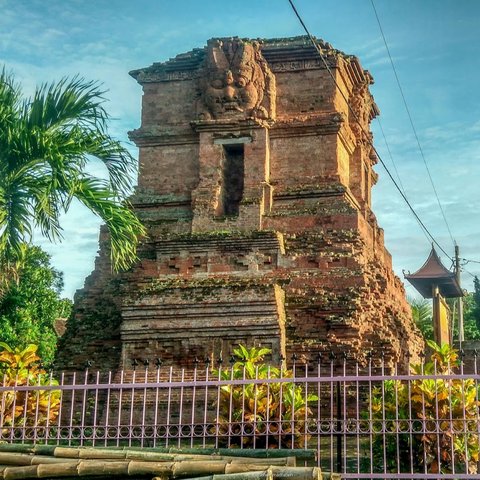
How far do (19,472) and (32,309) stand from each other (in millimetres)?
17014

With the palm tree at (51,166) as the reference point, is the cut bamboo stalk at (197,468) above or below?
below

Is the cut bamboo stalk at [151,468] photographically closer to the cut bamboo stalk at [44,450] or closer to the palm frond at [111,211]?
the cut bamboo stalk at [44,450]

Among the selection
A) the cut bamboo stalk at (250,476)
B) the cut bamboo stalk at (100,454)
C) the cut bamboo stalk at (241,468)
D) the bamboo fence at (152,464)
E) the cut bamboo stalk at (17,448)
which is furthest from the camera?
the cut bamboo stalk at (17,448)

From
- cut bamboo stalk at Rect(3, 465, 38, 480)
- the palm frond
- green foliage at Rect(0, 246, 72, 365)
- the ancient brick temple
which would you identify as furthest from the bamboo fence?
green foliage at Rect(0, 246, 72, 365)

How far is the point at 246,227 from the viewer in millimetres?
16281

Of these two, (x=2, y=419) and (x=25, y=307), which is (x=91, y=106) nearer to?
(x=2, y=419)

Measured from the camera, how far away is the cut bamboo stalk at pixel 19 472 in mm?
8180

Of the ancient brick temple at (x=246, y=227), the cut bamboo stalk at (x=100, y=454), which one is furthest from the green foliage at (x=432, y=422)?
the ancient brick temple at (x=246, y=227)

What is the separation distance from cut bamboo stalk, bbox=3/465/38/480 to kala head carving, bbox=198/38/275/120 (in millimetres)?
10020

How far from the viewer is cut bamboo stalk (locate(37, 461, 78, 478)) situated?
316 inches

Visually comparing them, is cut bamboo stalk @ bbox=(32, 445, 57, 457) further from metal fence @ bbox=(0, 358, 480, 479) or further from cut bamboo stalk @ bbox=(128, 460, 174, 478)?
cut bamboo stalk @ bbox=(128, 460, 174, 478)

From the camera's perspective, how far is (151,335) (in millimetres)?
15234

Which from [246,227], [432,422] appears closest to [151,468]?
[432,422]

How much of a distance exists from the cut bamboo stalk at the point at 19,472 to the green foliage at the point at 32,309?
15077 mm
